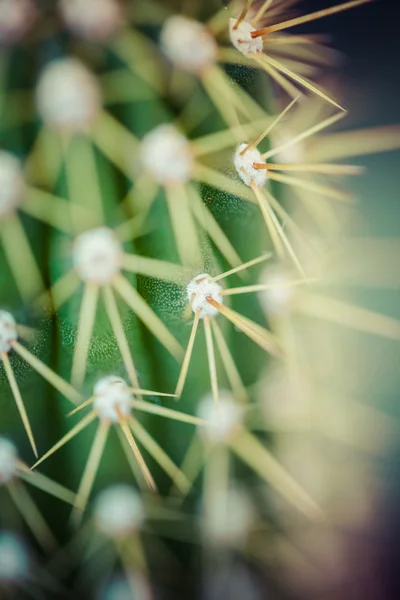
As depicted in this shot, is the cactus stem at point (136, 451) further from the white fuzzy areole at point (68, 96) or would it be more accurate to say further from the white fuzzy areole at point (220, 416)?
the white fuzzy areole at point (68, 96)

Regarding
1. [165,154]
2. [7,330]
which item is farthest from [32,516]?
[165,154]

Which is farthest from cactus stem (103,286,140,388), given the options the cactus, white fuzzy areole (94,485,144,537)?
white fuzzy areole (94,485,144,537)

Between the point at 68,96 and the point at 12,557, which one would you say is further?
the point at 12,557

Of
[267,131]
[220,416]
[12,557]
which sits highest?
[267,131]

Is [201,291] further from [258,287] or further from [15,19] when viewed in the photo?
[15,19]

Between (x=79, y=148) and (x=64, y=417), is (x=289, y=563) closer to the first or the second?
(x=64, y=417)

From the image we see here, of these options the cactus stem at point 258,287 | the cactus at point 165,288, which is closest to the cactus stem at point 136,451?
the cactus at point 165,288

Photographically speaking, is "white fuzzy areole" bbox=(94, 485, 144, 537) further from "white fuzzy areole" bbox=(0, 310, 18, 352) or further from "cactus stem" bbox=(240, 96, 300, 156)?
"cactus stem" bbox=(240, 96, 300, 156)

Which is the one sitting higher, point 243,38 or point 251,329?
point 243,38
